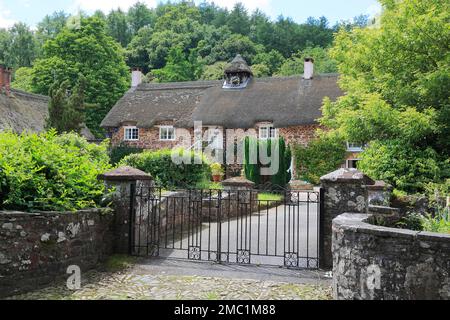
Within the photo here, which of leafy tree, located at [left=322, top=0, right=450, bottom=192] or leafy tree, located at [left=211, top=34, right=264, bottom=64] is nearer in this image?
leafy tree, located at [left=322, top=0, right=450, bottom=192]

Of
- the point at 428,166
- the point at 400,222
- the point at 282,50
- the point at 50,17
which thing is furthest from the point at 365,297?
the point at 50,17

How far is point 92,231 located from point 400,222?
16.3 feet

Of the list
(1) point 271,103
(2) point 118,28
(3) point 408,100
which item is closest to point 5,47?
(2) point 118,28

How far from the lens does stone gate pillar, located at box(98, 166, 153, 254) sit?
24.0 ft

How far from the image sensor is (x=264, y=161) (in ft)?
69.1

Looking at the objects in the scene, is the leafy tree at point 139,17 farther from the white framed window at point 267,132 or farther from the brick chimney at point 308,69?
the white framed window at point 267,132

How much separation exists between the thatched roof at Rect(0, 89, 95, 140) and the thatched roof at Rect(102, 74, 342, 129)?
204 inches

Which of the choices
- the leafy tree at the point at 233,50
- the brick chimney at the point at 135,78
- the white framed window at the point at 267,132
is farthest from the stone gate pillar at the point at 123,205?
the leafy tree at the point at 233,50

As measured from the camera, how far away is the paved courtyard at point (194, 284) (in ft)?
17.3

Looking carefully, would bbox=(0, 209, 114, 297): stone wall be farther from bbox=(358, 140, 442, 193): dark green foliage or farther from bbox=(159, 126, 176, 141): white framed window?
bbox=(159, 126, 176, 141): white framed window

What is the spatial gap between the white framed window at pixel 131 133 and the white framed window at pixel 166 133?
7.55 feet

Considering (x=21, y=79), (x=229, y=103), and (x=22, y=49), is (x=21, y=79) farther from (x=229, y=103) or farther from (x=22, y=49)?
(x=229, y=103)

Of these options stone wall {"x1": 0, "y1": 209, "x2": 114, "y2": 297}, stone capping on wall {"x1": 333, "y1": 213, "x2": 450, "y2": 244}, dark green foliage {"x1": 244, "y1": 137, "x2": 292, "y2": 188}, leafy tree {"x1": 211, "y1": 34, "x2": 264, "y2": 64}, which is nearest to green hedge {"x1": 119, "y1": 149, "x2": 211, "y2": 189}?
dark green foliage {"x1": 244, "y1": 137, "x2": 292, "y2": 188}

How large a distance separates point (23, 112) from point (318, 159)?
21.9 meters
